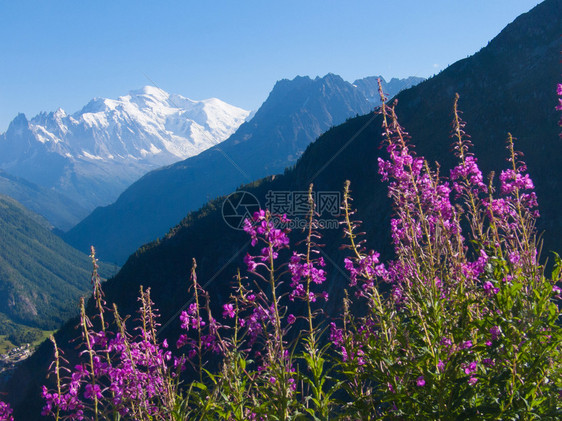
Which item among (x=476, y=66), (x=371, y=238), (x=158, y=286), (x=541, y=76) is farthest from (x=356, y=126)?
(x=158, y=286)

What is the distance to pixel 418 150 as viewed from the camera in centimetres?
6612

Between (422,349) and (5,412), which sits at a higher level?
(5,412)

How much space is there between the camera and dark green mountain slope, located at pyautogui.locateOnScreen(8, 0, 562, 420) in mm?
52719

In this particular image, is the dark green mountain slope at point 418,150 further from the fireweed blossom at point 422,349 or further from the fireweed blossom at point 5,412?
the fireweed blossom at point 422,349

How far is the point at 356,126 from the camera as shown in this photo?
107500 millimetres

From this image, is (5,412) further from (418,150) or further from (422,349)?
(418,150)

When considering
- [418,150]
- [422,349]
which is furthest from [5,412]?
[418,150]

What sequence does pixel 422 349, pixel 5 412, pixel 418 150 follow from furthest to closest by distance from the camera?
pixel 418 150
pixel 5 412
pixel 422 349

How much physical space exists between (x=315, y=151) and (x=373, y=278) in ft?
347

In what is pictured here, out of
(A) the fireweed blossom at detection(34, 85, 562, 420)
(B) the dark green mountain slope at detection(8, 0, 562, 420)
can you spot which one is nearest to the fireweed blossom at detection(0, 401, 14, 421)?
(A) the fireweed blossom at detection(34, 85, 562, 420)

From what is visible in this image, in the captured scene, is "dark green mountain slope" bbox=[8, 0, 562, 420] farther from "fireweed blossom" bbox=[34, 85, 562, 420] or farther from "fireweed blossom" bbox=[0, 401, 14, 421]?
"fireweed blossom" bbox=[34, 85, 562, 420]

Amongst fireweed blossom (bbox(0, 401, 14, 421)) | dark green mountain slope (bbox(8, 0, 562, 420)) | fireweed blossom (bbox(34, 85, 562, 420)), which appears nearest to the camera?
fireweed blossom (bbox(34, 85, 562, 420))

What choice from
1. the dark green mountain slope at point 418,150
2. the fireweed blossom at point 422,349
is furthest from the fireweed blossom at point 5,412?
the dark green mountain slope at point 418,150

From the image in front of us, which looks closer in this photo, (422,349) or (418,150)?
(422,349)
